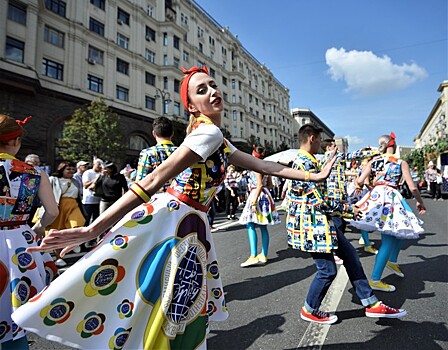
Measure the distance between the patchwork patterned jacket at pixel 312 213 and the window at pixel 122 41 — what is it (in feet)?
95.9

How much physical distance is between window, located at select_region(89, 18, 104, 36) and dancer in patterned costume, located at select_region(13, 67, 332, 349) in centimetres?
2860

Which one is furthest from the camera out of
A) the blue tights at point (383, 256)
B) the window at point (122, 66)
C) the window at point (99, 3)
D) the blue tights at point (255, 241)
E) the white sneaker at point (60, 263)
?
the window at point (122, 66)

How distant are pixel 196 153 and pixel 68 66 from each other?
25706mm

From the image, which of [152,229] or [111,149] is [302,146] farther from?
[111,149]

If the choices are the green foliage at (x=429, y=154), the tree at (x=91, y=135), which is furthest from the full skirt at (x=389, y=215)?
the green foliage at (x=429, y=154)

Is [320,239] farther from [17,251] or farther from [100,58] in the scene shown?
[100,58]

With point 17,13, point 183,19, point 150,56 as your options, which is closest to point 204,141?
point 17,13

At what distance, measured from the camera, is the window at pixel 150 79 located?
98.7 ft

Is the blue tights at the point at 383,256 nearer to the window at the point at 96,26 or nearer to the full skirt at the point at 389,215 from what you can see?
the full skirt at the point at 389,215

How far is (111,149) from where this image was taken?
20109mm

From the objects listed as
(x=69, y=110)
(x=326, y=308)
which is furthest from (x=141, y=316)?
(x=69, y=110)

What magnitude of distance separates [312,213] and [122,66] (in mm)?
29021

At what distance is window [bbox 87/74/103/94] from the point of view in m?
24.0

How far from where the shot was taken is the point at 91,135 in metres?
19.0
